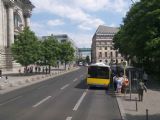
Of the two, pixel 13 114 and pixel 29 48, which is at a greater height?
pixel 29 48

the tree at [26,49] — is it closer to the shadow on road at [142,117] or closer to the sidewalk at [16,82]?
the sidewalk at [16,82]

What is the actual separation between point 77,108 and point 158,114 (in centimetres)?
534

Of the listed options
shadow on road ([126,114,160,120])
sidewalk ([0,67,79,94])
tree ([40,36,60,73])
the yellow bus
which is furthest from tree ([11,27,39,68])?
shadow on road ([126,114,160,120])

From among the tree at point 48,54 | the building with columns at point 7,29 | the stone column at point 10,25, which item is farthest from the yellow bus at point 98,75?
the stone column at point 10,25

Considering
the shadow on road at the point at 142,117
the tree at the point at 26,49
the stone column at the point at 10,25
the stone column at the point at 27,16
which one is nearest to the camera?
the shadow on road at the point at 142,117

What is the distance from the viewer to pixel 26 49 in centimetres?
8031

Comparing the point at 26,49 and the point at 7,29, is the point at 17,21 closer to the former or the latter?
the point at 7,29

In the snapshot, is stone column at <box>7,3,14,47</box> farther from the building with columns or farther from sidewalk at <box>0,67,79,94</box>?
sidewalk at <box>0,67,79,94</box>

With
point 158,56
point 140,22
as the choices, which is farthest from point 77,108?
point 140,22

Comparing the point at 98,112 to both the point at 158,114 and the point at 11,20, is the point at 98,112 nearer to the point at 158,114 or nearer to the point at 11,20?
the point at 158,114

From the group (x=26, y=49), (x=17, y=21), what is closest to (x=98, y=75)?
(x=26, y=49)

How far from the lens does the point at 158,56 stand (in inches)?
1487

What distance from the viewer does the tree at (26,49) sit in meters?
79.6

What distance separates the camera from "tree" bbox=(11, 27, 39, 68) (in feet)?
261
